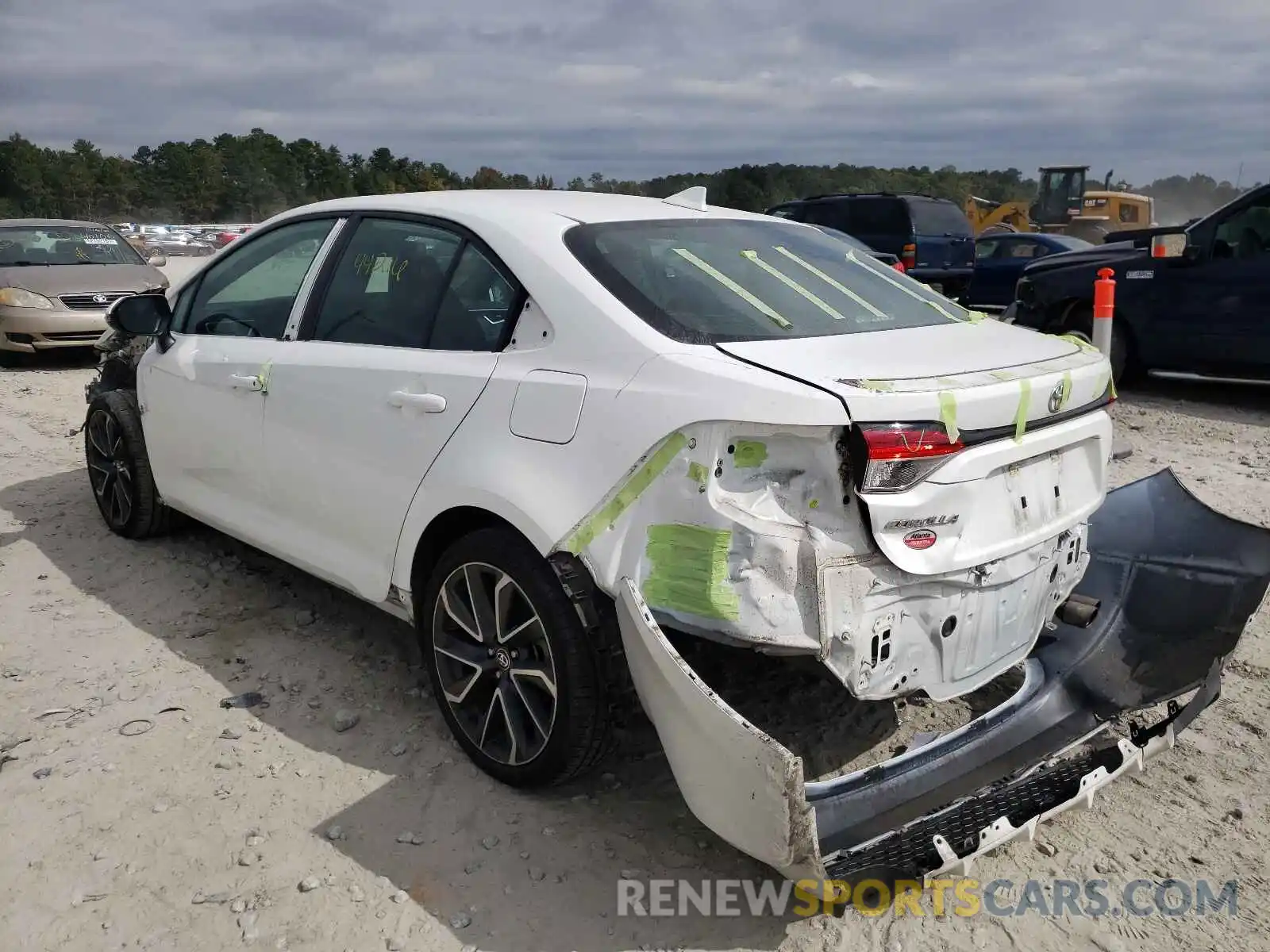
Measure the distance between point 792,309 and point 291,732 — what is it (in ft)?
7.16

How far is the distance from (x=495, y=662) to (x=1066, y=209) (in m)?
29.2

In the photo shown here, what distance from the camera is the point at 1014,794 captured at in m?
2.62

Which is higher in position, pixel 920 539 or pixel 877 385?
pixel 877 385

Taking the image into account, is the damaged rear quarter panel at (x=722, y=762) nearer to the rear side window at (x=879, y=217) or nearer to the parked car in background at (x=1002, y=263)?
the parked car in background at (x=1002, y=263)

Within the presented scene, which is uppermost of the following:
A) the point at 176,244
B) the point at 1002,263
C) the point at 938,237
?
the point at 938,237

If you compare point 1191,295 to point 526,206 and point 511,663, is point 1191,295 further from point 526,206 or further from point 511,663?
point 511,663

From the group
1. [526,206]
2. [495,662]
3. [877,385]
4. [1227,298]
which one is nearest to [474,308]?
[526,206]

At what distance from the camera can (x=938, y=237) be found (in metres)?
16.3

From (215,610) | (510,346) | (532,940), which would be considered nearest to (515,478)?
(510,346)

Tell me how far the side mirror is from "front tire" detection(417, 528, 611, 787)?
86.3 inches

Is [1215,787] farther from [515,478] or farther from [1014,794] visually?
[515,478]

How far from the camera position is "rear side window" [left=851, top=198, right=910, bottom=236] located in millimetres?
16312

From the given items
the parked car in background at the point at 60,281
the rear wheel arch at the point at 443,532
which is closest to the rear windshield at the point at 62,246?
the parked car in background at the point at 60,281

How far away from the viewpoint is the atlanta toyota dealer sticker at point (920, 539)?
2424 mm
